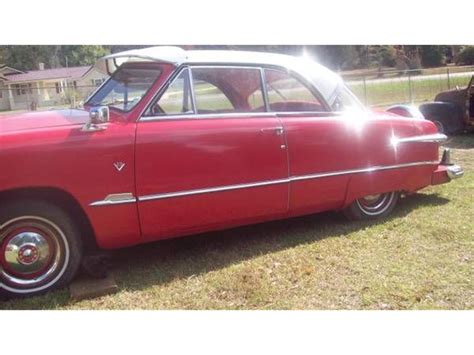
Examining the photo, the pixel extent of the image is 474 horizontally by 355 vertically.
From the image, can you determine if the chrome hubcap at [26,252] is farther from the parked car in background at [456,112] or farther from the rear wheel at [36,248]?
the parked car in background at [456,112]

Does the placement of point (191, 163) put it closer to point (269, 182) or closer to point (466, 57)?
point (269, 182)

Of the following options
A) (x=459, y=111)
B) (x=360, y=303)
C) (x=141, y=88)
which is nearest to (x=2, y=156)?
(x=141, y=88)

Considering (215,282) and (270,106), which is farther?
(270,106)

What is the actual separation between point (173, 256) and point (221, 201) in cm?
69

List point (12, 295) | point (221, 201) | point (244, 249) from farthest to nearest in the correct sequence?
point (244, 249) → point (221, 201) → point (12, 295)

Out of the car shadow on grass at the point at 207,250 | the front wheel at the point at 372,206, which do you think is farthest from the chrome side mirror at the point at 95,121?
the front wheel at the point at 372,206

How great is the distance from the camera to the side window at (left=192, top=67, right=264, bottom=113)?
3.91 metres

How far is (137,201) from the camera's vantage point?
3502 millimetres

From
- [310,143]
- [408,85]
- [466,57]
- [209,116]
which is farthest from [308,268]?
[466,57]

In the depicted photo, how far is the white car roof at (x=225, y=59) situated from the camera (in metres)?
3.91

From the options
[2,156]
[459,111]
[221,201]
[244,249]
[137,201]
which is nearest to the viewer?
[2,156]

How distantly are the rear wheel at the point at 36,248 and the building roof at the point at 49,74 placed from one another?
32470mm

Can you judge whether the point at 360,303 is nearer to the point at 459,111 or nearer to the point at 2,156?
the point at 2,156

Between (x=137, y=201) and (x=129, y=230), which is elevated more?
(x=137, y=201)
